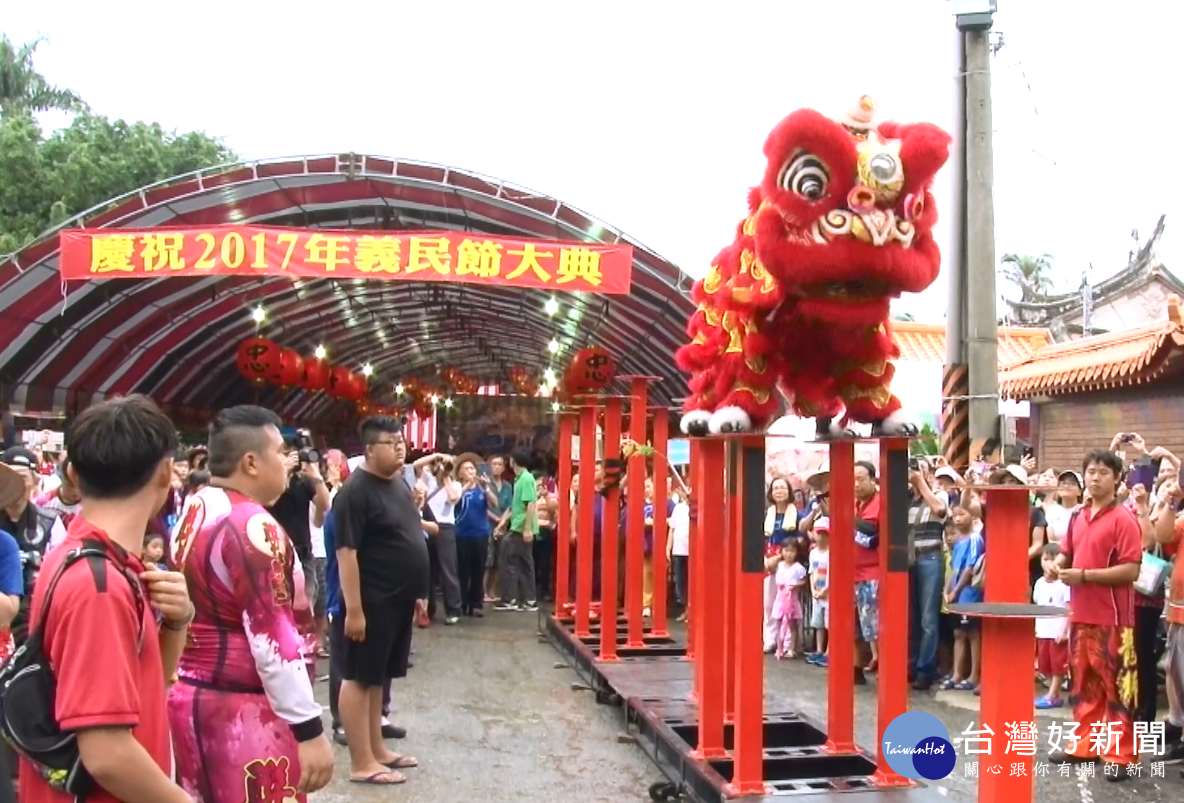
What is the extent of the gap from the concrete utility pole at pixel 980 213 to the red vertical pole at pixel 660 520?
231 centimetres

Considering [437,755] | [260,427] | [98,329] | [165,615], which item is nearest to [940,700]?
[437,755]

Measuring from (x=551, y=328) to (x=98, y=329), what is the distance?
798 cm

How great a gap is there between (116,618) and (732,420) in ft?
10.8

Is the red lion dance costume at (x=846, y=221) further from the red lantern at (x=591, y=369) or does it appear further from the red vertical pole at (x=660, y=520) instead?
the red lantern at (x=591, y=369)

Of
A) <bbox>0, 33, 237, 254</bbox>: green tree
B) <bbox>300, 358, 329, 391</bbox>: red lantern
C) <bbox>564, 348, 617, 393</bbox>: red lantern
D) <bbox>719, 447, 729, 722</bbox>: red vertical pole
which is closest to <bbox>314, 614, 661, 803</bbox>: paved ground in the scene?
<bbox>719, 447, 729, 722</bbox>: red vertical pole

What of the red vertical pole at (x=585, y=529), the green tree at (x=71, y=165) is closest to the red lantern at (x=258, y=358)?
the green tree at (x=71, y=165)

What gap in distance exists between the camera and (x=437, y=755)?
6.28 m

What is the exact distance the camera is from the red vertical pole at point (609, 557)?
8.26m

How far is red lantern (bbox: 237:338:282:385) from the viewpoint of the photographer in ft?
54.6

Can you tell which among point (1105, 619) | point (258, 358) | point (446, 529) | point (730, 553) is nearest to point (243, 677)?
point (730, 553)

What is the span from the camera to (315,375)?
741 inches

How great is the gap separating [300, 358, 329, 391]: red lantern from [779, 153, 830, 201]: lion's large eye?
14560mm

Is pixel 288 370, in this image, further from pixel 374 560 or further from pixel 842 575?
pixel 842 575

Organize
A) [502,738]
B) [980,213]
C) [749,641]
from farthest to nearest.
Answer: [980,213]
[502,738]
[749,641]
